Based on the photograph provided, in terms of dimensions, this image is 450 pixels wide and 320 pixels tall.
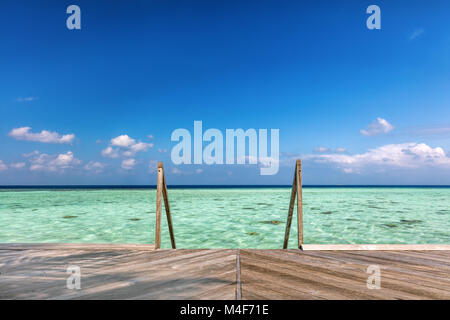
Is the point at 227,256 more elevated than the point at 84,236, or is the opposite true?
the point at 227,256

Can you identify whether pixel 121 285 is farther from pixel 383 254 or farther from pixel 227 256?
pixel 383 254

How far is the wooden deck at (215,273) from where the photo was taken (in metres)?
2.57

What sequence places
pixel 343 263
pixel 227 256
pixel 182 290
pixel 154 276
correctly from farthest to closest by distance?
pixel 227 256, pixel 343 263, pixel 154 276, pixel 182 290

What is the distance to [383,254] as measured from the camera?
157 inches

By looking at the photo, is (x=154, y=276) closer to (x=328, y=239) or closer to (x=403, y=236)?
(x=328, y=239)

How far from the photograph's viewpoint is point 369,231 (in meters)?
9.92

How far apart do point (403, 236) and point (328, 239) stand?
9.11 feet

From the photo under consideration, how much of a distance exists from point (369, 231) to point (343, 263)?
7.59 m

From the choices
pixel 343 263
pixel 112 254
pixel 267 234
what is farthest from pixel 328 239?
pixel 112 254

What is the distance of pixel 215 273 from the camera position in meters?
3.11

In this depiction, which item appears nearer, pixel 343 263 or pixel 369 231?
pixel 343 263

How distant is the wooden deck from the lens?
8.44 ft

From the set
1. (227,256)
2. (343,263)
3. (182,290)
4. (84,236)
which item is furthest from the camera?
(84,236)
